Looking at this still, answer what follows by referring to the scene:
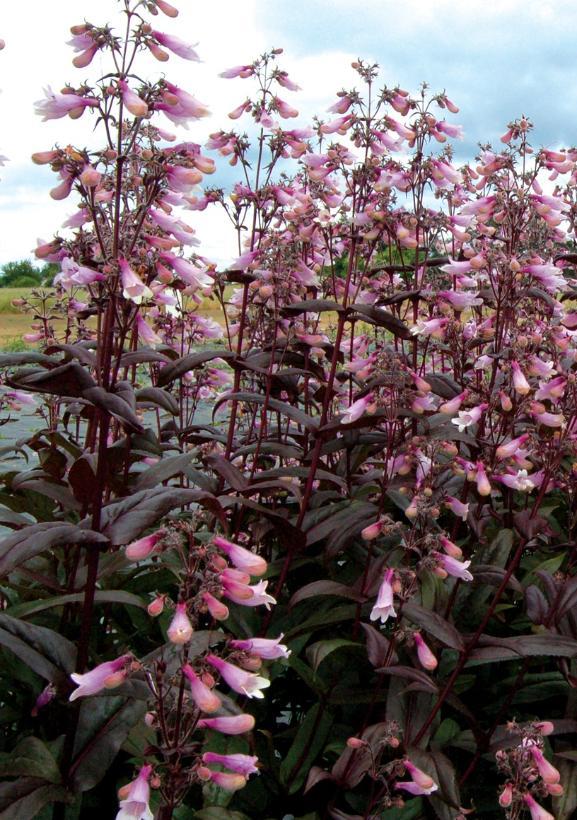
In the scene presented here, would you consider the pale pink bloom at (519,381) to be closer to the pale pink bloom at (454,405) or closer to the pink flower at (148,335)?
the pale pink bloom at (454,405)

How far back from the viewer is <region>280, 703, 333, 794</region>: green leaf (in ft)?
10.0

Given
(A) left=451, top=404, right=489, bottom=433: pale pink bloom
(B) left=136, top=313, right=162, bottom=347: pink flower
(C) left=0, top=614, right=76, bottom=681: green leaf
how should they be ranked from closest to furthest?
(C) left=0, top=614, right=76, bottom=681: green leaf → (B) left=136, top=313, right=162, bottom=347: pink flower → (A) left=451, top=404, right=489, bottom=433: pale pink bloom

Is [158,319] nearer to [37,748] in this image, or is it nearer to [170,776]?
[37,748]

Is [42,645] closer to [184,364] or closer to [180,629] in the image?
[180,629]

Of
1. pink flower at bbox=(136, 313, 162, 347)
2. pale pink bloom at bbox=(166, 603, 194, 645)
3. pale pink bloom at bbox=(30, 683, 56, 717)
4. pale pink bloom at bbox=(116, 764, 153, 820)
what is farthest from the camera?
pink flower at bbox=(136, 313, 162, 347)

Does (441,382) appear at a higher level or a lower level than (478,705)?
higher

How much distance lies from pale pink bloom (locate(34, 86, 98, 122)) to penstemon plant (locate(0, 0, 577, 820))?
0.01m

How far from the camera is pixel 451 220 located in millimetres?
4594

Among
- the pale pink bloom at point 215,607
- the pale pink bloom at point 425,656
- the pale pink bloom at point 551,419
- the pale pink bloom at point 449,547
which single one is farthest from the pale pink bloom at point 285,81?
the pale pink bloom at point 215,607

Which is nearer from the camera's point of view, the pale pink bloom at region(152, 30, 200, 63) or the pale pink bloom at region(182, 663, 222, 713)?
the pale pink bloom at region(182, 663, 222, 713)

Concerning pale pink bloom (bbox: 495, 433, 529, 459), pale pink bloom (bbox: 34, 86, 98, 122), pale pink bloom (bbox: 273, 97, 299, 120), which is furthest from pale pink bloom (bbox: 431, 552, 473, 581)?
pale pink bloom (bbox: 273, 97, 299, 120)

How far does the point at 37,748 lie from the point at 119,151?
6.12ft

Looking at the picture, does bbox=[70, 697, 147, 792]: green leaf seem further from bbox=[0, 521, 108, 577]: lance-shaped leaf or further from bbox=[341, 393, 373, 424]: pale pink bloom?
bbox=[341, 393, 373, 424]: pale pink bloom

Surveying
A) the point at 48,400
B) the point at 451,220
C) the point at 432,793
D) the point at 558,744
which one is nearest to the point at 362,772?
the point at 432,793
